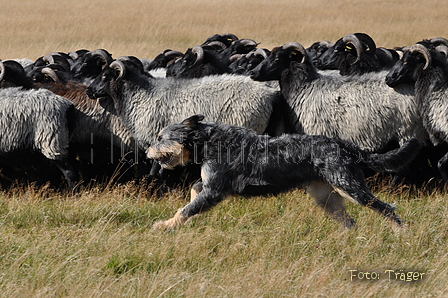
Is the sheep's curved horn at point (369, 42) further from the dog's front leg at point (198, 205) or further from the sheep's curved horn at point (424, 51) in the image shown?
the dog's front leg at point (198, 205)

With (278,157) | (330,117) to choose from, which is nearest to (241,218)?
(278,157)

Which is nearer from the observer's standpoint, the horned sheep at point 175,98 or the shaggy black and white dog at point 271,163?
the shaggy black and white dog at point 271,163

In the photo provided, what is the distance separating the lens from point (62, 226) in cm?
697

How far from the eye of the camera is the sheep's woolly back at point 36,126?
8578 millimetres

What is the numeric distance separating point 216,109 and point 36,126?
243 cm

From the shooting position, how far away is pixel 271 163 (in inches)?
253

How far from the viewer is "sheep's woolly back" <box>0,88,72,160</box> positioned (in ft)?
28.1

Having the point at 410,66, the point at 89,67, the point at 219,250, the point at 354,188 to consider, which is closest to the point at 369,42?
the point at 410,66

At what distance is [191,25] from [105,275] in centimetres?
2625

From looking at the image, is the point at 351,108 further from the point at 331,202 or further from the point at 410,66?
the point at 331,202

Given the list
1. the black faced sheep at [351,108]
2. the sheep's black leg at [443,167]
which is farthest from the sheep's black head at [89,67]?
the sheep's black leg at [443,167]

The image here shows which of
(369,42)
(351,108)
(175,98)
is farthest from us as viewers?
(369,42)

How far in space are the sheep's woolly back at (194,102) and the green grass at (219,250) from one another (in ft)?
4.52

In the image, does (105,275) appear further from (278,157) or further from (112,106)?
(112,106)
